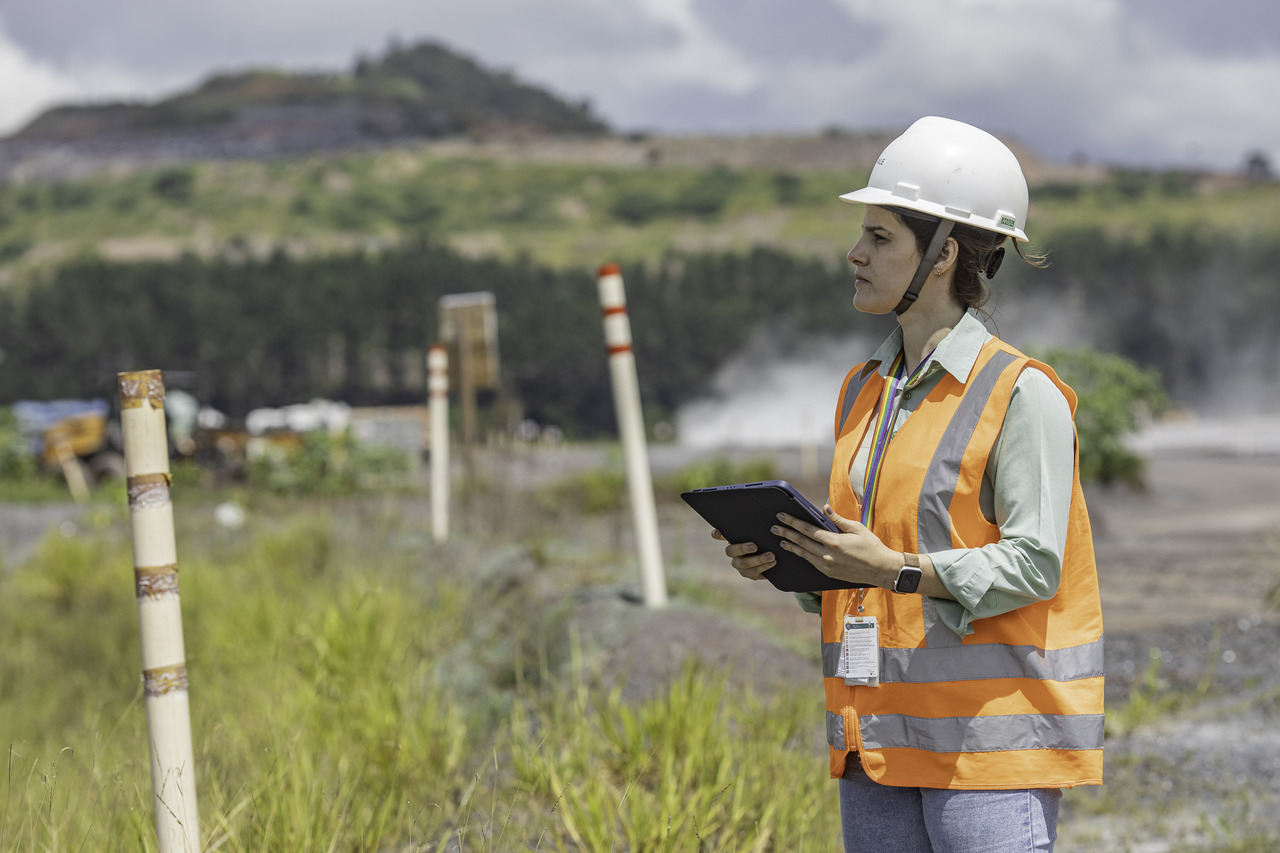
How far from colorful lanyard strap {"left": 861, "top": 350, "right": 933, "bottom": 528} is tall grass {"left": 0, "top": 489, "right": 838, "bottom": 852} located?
97 cm

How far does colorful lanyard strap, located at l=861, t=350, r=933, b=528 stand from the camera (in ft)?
6.31

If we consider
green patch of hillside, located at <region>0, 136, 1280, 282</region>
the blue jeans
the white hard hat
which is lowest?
the blue jeans

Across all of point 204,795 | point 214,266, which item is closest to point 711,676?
point 204,795

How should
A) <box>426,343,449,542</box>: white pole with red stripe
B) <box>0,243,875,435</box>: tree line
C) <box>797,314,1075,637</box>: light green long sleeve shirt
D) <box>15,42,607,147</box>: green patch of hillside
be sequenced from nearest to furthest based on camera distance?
1. <box>797,314,1075,637</box>: light green long sleeve shirt
2. <box>426,343,449,542</box>: white pole with red stripe
3. <box>0,243,875,435</box>: tree line
4. <box>15,42,607,147</box>: green patch of hillside

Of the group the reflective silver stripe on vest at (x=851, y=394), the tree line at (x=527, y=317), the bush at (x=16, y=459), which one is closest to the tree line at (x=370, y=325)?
the tree line at (x=527, y=317)

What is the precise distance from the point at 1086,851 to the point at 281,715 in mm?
2687

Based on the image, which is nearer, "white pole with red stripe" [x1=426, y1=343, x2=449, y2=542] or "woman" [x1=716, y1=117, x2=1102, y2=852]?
"woman" [x1=716, y1=117, x2=1102, y2=852]

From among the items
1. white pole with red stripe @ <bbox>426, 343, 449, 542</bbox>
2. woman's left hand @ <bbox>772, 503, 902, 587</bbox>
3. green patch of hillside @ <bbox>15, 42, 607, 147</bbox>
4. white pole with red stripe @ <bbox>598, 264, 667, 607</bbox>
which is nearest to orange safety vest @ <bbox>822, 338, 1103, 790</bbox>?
woman's left hand @ <bbox>772, 503, 902, 587</bbox>

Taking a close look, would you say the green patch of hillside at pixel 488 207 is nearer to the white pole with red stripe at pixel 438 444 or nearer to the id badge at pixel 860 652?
the white pole with red stripe at pixel 438 444

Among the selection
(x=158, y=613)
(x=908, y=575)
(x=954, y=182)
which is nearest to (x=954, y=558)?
(x=908, y=575)

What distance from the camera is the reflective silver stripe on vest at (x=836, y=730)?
Answer: 1.97 m

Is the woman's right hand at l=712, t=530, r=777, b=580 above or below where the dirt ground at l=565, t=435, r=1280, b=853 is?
above

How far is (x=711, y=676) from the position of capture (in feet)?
14.3

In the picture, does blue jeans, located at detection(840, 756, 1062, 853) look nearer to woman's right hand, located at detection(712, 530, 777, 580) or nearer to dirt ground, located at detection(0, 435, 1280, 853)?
woman's right hand, located at detection(712, 530, 777, 580)
